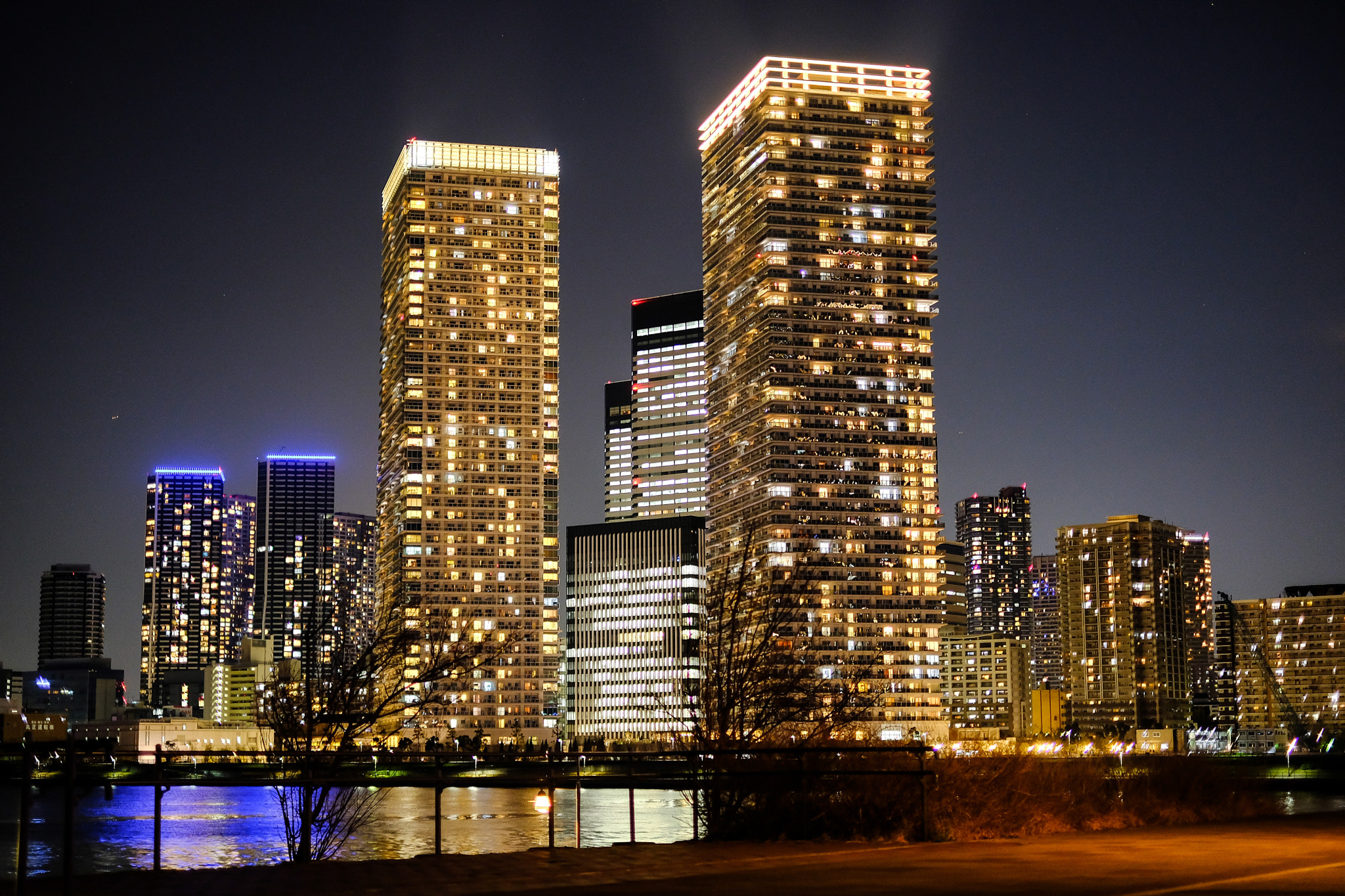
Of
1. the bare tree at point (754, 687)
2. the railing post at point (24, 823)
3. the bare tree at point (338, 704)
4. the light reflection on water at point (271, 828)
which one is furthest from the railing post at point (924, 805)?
the railing post at point (24, 823)

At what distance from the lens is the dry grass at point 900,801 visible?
22.9m

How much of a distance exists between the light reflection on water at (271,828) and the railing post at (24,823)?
0.36 ft

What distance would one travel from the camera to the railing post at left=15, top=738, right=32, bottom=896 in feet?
51.1

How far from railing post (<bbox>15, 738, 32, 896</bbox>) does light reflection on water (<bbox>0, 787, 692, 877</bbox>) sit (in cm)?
11

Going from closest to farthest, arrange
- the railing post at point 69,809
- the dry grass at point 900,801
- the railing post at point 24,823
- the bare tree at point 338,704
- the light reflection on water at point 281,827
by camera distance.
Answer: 1. the railing post at point 24,823
2. the railing post at point 69,809
3. the dry grass at point 900,801
4. the bare tree at point 338,704
5. the light reflection on water at point 281,827

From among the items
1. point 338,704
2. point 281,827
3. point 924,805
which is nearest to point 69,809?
point 338,704

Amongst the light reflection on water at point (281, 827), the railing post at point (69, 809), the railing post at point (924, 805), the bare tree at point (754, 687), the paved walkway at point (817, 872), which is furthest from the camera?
the light reflection on water at point (281, 827)

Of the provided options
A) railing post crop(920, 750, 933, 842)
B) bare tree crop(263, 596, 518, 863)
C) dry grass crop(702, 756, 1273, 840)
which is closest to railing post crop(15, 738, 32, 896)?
bare tree crop(263, 596, 518, 863)

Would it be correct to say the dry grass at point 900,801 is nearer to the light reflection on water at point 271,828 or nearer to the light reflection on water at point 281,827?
the light reflection on water at point 271,828

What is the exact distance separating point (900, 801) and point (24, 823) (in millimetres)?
12964

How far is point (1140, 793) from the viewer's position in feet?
94.3

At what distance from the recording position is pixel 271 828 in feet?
211

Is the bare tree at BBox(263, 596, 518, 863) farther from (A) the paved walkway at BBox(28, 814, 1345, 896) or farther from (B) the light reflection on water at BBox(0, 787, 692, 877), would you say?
(A) the paved walkway at BBox(28, 814, 1345, 896)

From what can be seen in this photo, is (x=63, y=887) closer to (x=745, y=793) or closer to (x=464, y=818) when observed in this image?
(x=745, y=793)
